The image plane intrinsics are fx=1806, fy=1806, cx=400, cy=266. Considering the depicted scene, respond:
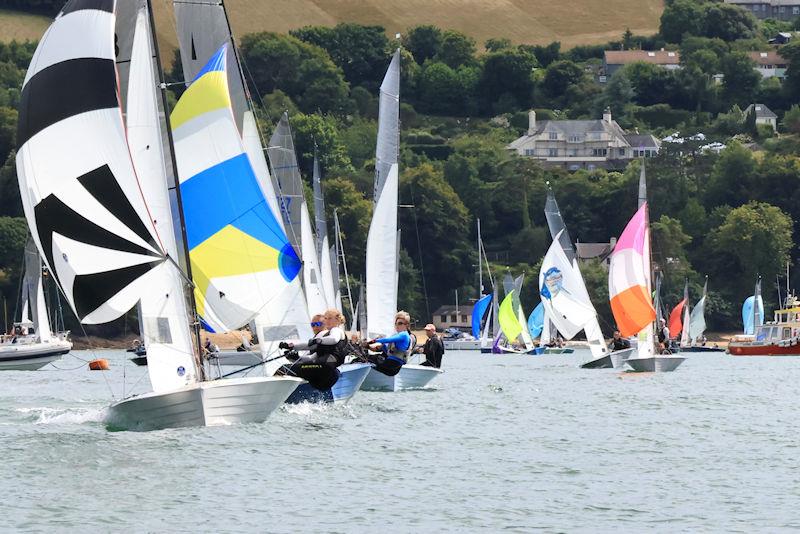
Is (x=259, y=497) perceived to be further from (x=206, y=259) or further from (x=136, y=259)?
(x=206, y=259)

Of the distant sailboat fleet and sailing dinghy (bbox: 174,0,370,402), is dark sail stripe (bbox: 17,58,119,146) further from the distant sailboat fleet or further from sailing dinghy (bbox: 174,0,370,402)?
sailing dinghy (bbox: 174,0,370,402)

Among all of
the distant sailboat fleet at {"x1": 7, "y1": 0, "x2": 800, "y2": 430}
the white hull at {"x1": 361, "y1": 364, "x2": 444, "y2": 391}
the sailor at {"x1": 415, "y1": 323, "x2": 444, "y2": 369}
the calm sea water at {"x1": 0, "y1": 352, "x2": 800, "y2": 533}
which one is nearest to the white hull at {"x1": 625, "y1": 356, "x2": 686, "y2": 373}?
the distant sailboat fleet at {"x1": 7, "y1": 0, "x2": 800, "y2": 430}

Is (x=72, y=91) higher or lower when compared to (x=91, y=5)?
A: lower

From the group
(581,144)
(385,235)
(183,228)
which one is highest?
(581,144)

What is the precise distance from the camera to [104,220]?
25516 millimetres

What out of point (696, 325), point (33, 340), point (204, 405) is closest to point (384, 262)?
point (204, 405)

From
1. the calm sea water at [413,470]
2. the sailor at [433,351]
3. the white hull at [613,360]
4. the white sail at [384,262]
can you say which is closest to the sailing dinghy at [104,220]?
the calm sea water at [413,470]

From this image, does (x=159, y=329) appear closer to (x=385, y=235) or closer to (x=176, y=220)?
(x=176, y=220)

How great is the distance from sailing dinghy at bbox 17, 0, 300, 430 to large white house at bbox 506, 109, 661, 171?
16489 cm

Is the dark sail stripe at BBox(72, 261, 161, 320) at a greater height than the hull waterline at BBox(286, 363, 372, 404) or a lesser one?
greater

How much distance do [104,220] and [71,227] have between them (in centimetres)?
47

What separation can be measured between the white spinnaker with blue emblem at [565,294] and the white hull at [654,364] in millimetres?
11022

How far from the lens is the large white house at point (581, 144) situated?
19200cm

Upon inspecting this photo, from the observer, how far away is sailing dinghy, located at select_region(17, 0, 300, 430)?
25547mm
